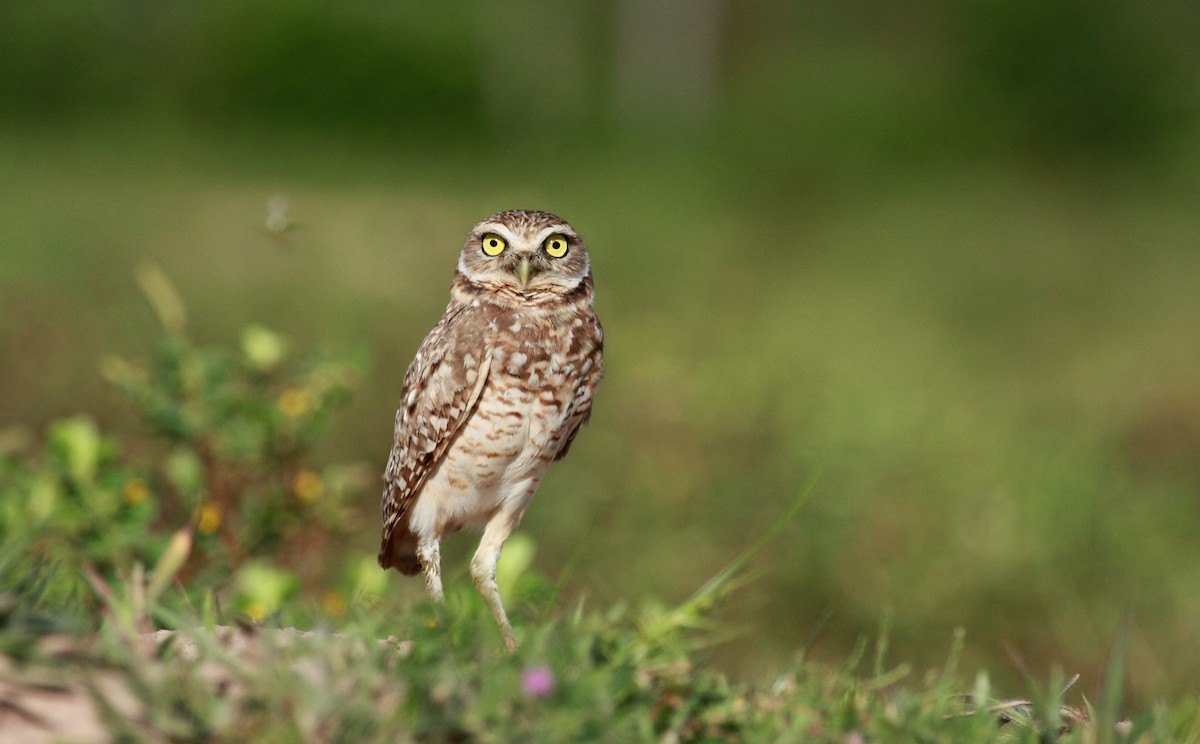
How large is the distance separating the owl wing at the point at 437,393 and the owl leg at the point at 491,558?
0.64 feet

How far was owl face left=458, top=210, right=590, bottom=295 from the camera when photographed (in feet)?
9.19

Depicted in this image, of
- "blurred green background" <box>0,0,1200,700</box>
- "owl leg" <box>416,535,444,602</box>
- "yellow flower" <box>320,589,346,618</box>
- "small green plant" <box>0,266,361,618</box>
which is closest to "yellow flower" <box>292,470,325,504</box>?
"small green plant" <box>0,266,361,618</box>

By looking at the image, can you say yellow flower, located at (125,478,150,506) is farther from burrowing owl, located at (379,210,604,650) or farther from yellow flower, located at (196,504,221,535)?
burrowing owl, located at (379,210,604,650)

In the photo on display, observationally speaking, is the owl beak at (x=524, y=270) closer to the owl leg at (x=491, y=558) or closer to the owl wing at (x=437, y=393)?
the owl wing at (x=437, y=393)

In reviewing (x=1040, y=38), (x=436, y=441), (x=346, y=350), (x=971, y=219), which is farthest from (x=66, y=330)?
(x=1040, y=38)

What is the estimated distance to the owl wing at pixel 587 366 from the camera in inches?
113

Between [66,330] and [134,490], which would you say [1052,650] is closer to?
[134,490]

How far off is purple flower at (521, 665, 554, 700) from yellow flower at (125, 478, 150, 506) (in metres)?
2.05

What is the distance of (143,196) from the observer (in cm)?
889

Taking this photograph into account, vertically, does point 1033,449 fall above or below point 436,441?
below

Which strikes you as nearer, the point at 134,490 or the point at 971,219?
the point at 134,490

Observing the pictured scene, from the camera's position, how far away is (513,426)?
287 centimetres

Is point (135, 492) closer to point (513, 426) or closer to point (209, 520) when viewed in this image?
point (209, 520)

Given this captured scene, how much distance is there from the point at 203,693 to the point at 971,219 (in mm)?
10077
